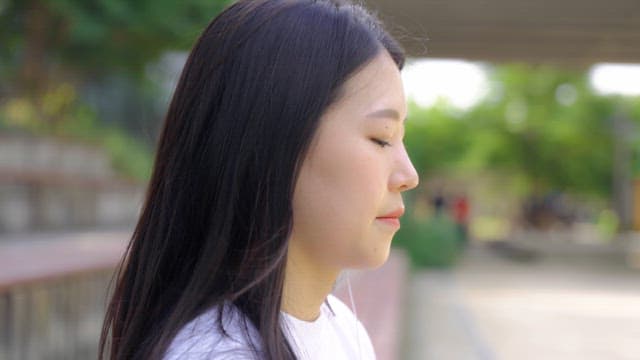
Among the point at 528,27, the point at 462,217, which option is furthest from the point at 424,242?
the point at 528,27

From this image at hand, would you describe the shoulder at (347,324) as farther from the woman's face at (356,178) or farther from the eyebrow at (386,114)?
the eyebrow at (386,114)

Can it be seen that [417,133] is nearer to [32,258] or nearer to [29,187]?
[29,187]

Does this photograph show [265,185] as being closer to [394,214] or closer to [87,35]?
[394,214]

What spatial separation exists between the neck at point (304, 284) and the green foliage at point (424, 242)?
16.2 m

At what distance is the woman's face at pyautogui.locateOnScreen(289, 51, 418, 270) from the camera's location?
1029 mm

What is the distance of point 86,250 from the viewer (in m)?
7.90

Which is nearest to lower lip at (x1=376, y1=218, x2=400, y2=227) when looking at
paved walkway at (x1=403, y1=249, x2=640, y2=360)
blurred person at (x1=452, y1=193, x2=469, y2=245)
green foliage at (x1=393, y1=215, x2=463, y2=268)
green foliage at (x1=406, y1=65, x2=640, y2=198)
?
paved walkway at (x1=403, y1=249, x2=640, y2=360)

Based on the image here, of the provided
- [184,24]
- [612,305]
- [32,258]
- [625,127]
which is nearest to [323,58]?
[32,258]

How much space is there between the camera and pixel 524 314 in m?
11.2

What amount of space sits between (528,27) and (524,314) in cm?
447

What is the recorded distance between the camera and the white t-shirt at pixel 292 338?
948 millimetres

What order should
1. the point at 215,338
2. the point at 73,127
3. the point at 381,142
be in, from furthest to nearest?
the point at 73,127
the point at 381,142
the point at 215,338

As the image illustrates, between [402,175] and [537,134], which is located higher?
[537,134]

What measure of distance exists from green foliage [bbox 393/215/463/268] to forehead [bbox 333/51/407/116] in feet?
53.2
